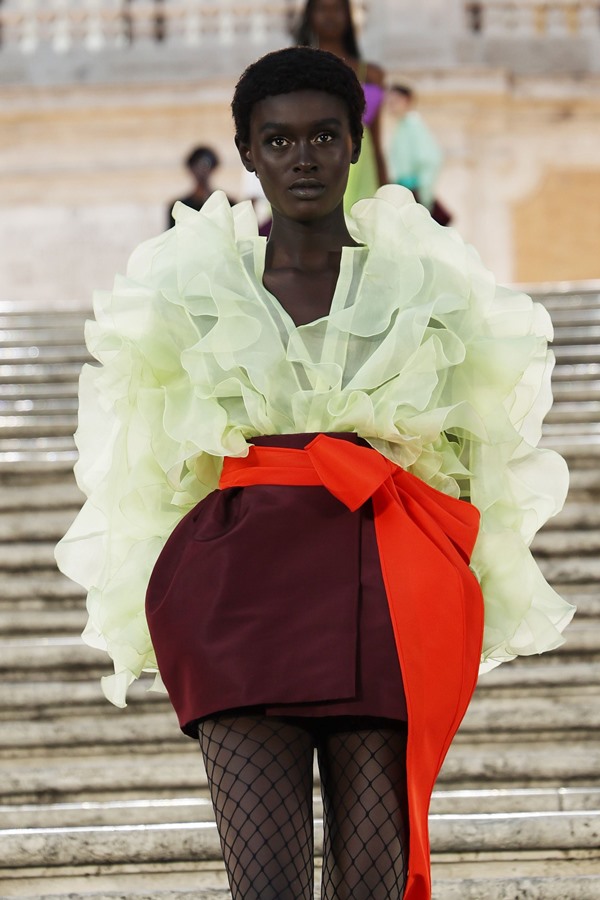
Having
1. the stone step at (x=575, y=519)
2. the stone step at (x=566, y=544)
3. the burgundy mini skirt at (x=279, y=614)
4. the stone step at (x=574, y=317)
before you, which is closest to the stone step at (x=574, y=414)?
the stone step at (x=575, y=519)

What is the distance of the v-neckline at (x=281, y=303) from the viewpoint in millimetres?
3000

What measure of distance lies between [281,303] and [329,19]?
15.5ft

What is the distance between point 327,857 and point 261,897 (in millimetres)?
210

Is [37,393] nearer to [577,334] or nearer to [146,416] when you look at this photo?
[577,334]

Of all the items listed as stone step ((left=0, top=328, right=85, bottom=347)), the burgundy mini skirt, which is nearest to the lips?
the burgundy mini skirt

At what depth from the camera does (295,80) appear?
3.02 metres

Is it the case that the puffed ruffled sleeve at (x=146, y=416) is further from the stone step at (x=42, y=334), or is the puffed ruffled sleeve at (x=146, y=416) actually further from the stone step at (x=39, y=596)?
the stone step at (x=42, y=334)

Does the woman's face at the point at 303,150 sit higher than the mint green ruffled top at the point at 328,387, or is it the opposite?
the woman's face at the point at 303,150

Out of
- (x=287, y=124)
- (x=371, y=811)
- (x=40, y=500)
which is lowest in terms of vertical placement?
(x=40, y=500)

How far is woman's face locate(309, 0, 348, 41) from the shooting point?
7.51 meters

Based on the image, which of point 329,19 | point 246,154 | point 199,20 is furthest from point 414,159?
point 246,154

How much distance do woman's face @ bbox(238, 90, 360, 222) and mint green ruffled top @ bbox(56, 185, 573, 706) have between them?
13cm

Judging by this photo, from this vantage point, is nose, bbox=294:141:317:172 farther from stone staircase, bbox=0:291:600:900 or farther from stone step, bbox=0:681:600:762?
stone step, bbox=0:681:600:762

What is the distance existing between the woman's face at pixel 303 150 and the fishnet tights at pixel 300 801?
2.94ft
